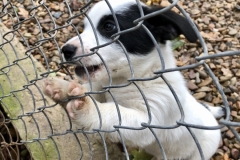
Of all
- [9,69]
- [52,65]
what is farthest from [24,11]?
[9,69]

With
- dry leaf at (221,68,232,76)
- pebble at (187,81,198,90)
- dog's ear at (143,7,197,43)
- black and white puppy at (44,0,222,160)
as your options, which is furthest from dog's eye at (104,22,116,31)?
dry leaf at (221,68,232,76)

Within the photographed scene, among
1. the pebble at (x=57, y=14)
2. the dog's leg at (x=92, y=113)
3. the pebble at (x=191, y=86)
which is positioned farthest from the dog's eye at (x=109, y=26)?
the pebble at (x=57, y=14)

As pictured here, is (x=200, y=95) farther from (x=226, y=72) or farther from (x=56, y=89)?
(x=56, y=89)

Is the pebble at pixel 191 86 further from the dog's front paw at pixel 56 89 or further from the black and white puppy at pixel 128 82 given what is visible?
the dog's front paw at pixel 56 89

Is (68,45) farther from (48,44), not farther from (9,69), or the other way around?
(48,44)

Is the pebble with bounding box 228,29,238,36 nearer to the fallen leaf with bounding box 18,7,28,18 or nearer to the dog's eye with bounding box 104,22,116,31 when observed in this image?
the dog's eye with bounding box 104,22,116,31

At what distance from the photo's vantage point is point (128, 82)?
6.26ft

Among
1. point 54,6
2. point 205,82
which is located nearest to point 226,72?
point 205,82

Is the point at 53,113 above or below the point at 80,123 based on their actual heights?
below

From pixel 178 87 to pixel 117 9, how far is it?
65 centimetres

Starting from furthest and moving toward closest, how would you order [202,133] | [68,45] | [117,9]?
1. [202,133]
2. [117,9]
3. [68,45]

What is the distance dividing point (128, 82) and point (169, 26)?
1.37 ft

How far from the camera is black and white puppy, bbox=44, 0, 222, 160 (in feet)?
5.51

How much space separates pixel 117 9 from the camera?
2.04m
